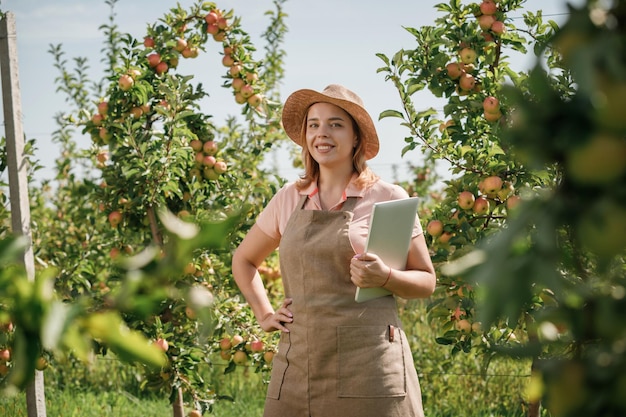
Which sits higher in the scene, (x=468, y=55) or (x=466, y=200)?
(x=468, y=55)

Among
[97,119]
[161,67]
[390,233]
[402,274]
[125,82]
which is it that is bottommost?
[402,274]

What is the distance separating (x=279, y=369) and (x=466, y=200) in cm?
96

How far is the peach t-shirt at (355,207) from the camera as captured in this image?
230cm

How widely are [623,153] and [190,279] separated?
324 centimetres

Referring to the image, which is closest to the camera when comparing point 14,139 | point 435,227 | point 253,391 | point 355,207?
point 355,207

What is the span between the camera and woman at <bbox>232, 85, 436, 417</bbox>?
221 cm

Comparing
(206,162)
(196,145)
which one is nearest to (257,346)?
(206,162)

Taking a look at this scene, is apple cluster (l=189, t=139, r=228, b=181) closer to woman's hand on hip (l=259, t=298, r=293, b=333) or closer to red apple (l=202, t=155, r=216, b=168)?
red apple (l=202, t=155, r=216, b=168)

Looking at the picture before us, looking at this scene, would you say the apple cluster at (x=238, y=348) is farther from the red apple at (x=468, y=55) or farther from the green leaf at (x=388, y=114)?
the red apple at (x=468, y=55)

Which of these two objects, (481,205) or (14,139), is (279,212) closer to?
(481,205)

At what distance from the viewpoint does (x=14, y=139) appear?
330 cm

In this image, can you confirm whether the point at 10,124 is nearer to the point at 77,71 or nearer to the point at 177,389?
the point at 177,389

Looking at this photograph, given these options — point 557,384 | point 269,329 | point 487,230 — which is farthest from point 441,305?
point 557,384

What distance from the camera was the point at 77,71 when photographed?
5.19 metres
